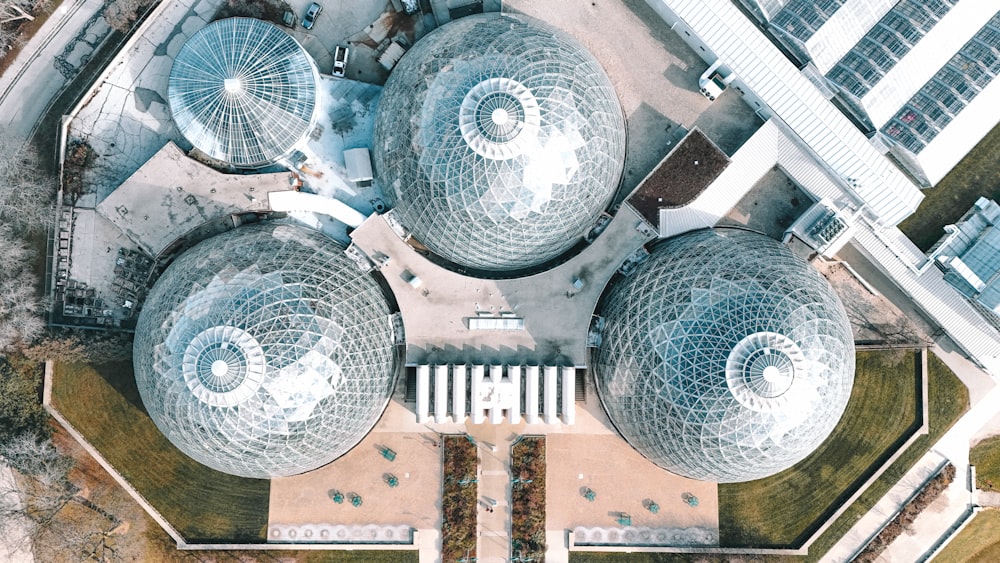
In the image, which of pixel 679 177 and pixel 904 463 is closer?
pixel 679 177

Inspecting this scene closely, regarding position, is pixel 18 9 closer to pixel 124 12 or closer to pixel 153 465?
pixel 124 12

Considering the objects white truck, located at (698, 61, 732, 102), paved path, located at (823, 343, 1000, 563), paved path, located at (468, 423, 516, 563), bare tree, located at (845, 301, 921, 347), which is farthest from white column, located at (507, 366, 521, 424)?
paved path, located at (823, 343, 1000, 563)

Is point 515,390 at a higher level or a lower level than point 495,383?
lower

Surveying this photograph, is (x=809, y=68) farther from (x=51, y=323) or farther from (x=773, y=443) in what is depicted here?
(x=51, y=323)

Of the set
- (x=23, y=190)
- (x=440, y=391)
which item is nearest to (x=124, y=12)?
(x=23, y=190)

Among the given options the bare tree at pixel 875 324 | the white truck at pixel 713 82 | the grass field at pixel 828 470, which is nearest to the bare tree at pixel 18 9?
the white truck at pixel 713 82

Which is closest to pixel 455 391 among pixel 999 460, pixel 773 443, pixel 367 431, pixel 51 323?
pixel 367 431
